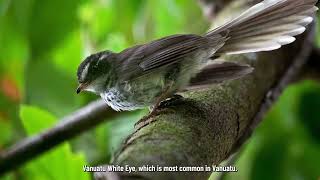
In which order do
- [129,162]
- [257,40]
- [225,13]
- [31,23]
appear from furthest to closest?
[31,23], [225,13], [257,40], [129,162]

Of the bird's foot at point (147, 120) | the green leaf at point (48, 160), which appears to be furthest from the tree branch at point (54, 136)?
the bird's foot at point (147, 120)

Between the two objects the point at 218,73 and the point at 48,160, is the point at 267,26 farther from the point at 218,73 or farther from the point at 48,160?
the point at 48,160

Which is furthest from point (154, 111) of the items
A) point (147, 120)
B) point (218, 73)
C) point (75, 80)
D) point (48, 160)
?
point (75, 80)

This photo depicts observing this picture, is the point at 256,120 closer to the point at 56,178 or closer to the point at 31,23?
the point at 56,178

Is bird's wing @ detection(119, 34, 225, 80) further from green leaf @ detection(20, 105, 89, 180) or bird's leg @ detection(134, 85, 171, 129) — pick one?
green leaf @ detection(20, 105, 89, 180)

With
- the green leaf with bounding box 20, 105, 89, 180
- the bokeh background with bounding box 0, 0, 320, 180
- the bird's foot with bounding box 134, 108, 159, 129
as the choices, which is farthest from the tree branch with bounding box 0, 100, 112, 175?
the bird's foot with bounding box 134, 108, 159, 129

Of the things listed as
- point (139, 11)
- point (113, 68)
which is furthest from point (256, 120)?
point (139, 11)

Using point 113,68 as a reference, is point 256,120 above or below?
below
